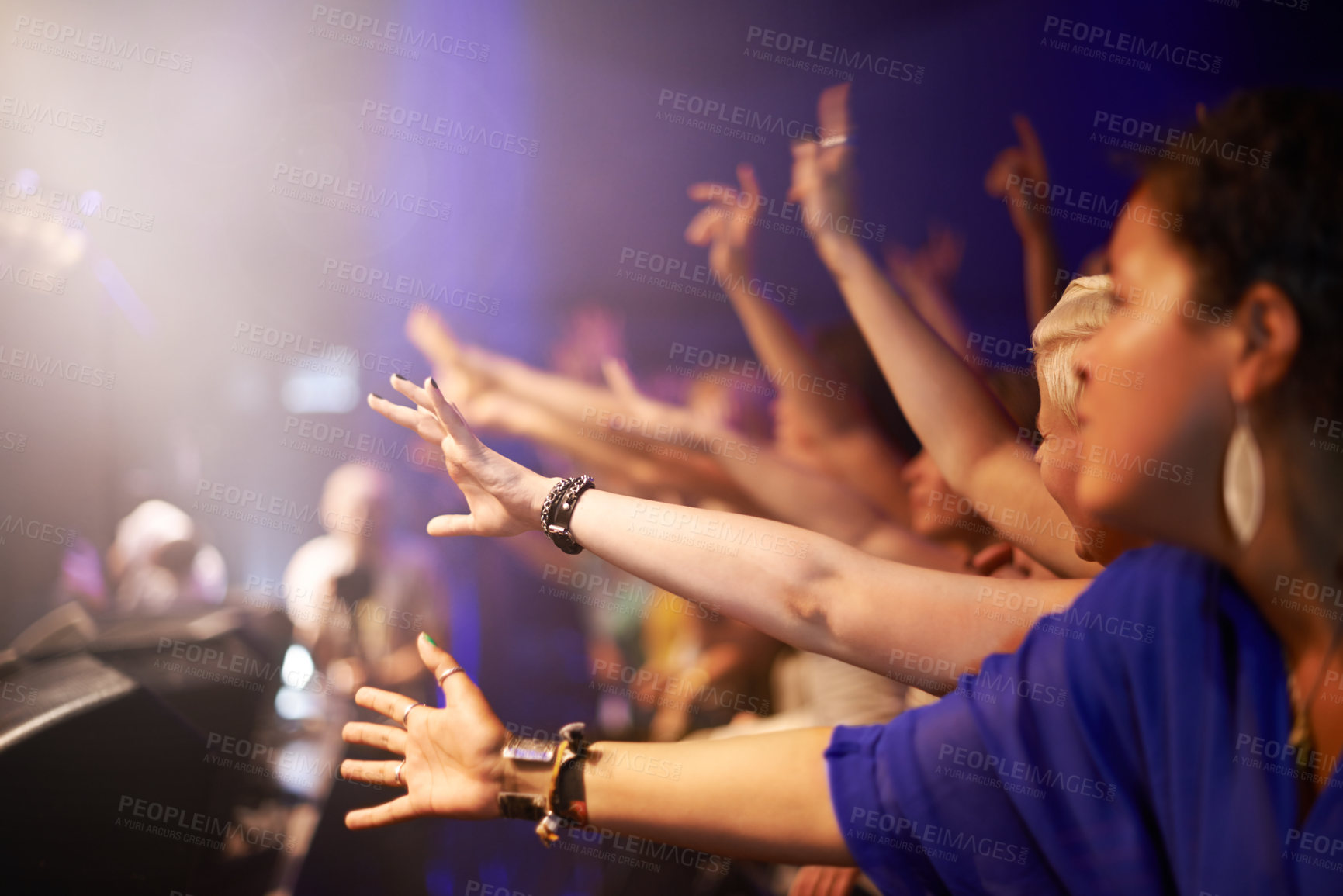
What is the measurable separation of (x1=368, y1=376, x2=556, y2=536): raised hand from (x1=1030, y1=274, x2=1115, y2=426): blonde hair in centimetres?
97

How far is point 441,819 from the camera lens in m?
2.02

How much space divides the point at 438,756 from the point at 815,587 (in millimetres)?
789

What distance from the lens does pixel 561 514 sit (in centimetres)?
148

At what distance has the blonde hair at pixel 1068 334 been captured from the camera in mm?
1342

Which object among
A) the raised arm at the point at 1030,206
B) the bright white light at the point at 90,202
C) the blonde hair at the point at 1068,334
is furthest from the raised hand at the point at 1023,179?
the bright white light at the point at 90,202

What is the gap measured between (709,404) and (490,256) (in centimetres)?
72

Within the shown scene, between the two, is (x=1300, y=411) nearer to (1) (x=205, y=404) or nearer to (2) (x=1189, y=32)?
(2) (x=1189, y=32)

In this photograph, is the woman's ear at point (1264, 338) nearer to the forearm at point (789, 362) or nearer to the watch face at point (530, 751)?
the forearm at point (789, 362)

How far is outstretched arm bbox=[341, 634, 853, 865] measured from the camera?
1282 mm

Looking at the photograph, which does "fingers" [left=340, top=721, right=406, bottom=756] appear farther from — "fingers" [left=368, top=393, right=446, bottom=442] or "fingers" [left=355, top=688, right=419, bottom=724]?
"fingers" [left=368, top=393, right=446, bottom=442]

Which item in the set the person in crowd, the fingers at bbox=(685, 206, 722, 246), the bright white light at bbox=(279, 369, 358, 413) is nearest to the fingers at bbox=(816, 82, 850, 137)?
Result: the fingers at bbox=(685, 206, 722, 246)

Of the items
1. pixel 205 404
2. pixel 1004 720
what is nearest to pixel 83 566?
pixel 205 404

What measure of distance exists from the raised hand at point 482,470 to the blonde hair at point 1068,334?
3.17 ft

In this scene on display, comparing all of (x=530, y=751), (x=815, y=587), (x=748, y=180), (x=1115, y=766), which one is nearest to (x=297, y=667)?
(x=530, y=751)
